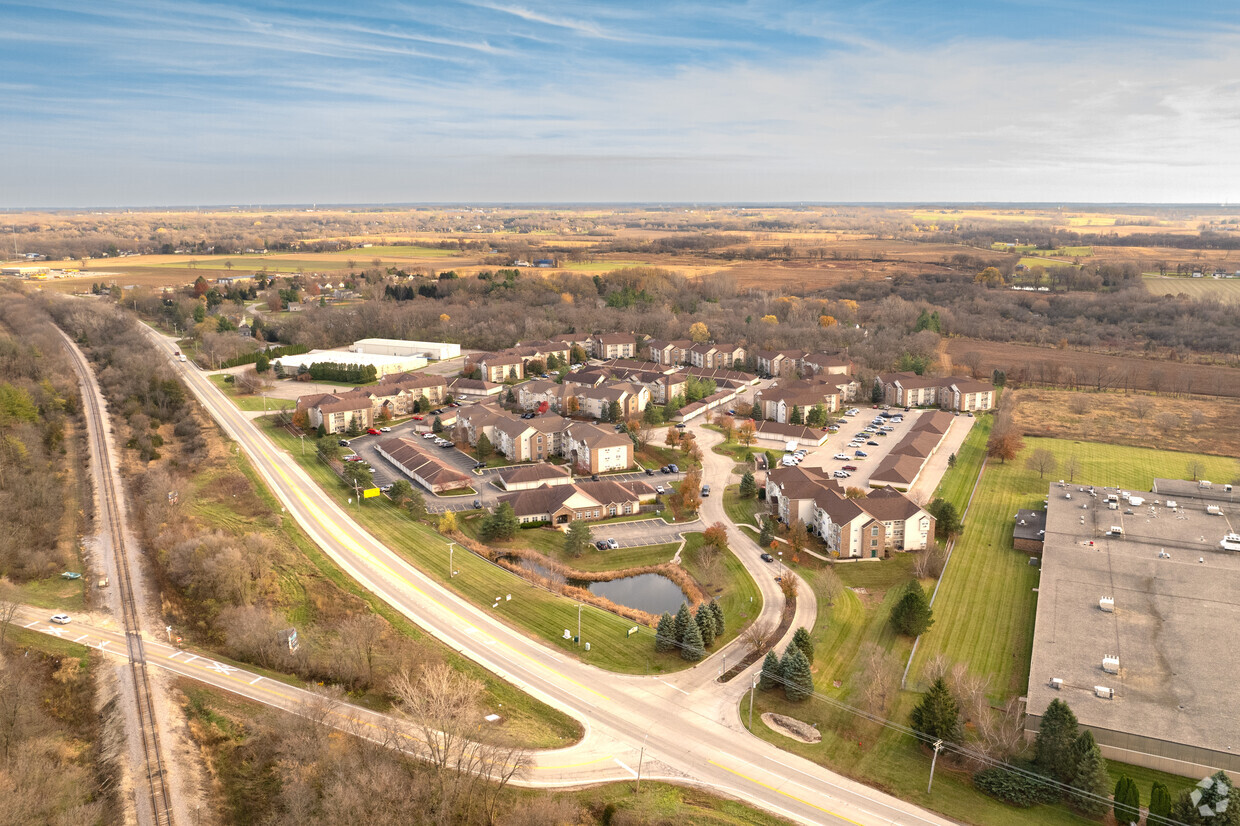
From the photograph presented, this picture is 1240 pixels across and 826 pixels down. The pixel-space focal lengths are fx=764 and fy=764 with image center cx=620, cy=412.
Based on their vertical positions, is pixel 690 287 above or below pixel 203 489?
above

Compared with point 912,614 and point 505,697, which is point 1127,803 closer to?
point 912,614

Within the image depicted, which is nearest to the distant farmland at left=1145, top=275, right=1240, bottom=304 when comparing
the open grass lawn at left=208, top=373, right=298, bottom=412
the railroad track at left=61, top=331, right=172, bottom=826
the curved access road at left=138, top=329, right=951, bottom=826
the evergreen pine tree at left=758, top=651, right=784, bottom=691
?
the evergreen pine tree at left=758, top=651, right=784, bottom=691

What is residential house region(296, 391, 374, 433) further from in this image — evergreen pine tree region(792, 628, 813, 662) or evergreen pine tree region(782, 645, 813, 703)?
evergreen pine tree region(782, 645, 813, 703)

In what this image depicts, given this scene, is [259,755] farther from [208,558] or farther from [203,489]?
[203,489]

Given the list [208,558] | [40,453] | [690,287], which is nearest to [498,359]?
[40,453]

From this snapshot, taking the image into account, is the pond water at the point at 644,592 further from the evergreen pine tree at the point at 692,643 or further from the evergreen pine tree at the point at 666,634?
the evergreen pine tree at the point at 692,643

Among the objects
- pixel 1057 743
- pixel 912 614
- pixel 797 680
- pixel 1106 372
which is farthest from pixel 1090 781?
pixel 1106 372
